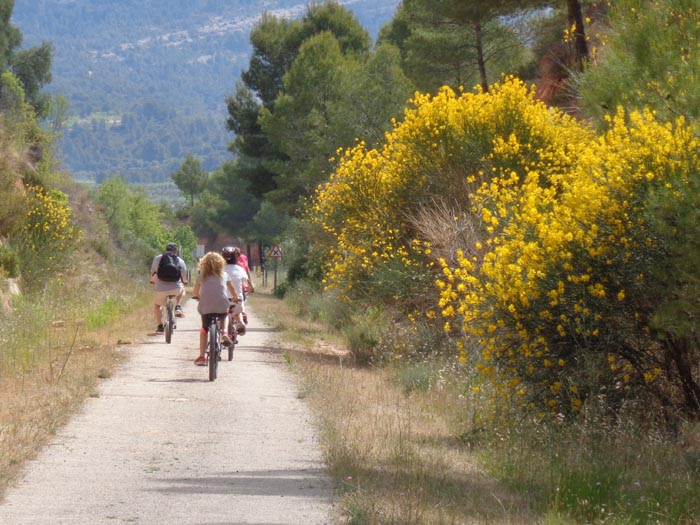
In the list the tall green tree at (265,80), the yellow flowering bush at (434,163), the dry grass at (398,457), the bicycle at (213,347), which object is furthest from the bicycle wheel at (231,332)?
the tall green tree at (265,80)

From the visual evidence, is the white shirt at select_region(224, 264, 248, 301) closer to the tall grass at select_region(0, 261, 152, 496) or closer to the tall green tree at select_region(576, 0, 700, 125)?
the tall grass at select_region(0, 261, 152, 496)

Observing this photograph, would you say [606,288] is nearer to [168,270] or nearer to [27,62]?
[168,270]

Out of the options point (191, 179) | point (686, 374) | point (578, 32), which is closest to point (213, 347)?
point (686, 374)

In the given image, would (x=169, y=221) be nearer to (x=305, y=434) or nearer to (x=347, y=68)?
(x=347, y=68)

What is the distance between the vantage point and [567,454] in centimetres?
1042

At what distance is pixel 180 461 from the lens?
996cm

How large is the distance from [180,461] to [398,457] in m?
1.87

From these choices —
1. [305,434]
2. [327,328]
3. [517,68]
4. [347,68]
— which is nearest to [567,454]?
[305,434]

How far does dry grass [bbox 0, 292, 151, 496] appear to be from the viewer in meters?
10.0

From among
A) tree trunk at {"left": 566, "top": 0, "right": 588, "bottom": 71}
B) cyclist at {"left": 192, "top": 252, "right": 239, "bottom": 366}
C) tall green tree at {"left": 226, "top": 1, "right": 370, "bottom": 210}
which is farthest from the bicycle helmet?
tall green tree at {"left": 226, "top": 1, "right": 370, "bottom": 210}

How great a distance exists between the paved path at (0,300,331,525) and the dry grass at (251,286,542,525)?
0.24 metres

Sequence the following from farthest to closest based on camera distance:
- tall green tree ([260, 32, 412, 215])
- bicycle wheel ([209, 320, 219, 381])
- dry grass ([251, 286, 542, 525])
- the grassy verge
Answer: tall green tree ([260, 32, 412, 215]), bicycle wheel ([209, 320, 219, 381]), the grassy verge, dry grass ([251, 286, 542, 525])

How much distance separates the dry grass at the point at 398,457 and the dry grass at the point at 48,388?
2578 mm

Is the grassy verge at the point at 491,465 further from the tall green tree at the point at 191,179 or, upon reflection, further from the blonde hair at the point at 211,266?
the tall green tree at the point at 191,179
